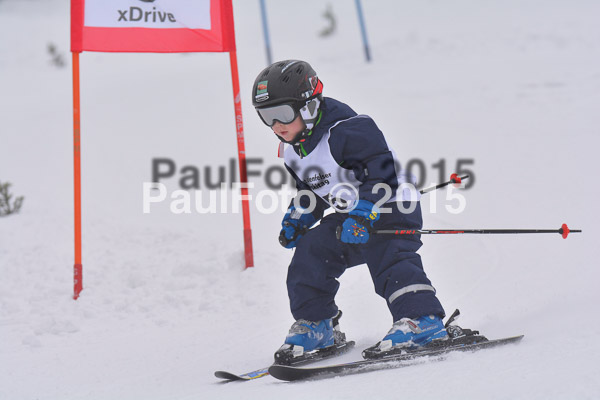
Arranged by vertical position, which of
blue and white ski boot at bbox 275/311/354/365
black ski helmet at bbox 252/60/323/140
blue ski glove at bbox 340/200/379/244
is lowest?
blue and white ski boot at bbox 275/311/354/365

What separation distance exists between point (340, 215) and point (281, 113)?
657mm

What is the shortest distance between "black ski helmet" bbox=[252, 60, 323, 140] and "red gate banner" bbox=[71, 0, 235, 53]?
2.10 metres

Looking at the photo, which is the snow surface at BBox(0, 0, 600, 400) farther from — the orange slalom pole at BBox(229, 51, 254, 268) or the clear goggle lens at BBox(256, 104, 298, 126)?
the clear goggle lens at BBox(256, 104, 298, 126)

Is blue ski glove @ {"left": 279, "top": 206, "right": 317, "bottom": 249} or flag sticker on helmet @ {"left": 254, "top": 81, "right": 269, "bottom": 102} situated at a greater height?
flag sticker on helmet @ {"left": 254, "top": 81, "right": 269, "bottom": 102}

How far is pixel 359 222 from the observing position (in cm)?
302

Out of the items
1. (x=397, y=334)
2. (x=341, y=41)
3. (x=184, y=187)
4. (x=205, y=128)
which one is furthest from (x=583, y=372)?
(x=341, y=41)

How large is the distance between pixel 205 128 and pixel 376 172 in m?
6.65

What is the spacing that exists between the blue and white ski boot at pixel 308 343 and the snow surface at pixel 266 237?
19 centimetres

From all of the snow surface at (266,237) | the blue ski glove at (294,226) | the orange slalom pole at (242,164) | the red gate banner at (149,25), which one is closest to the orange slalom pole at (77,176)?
the snow surface at (266,237)

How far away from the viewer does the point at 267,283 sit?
4.97 metres

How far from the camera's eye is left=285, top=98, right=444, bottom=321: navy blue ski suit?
10.2 feet

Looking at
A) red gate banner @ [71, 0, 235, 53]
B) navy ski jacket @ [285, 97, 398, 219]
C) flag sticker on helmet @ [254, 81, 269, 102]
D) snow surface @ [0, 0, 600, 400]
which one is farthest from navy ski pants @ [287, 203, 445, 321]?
red gate banner @ [71, 0, 235, 53]

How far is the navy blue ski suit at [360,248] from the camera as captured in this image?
3094 millimetres

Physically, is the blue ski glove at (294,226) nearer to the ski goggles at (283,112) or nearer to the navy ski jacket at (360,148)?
the navy ski jacket at (360,148)
